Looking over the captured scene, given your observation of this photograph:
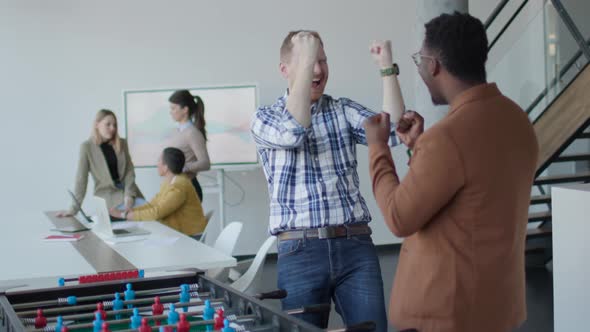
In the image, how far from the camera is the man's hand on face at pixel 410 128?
2215 mm

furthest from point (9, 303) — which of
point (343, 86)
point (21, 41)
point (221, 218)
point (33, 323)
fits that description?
point (343, 86)

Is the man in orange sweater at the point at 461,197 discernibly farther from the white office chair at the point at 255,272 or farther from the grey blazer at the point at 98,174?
the grey blazer at the point at 98,174

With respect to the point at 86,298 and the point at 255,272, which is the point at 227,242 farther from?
the point at 86,298

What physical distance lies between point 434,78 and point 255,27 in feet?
22.1

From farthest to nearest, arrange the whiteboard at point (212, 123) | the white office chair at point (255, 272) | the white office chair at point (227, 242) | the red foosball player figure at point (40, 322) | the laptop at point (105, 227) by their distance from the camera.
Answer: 1. the whiteboard at point (212, 123)
2. the white office chair at point (227, 242)
3. the laptop at point (105, 227)
4. the white office chair at point (255, 272)
5. the red foosball player figure at point (40, 322)

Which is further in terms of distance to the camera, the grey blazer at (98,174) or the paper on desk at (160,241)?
the grey blazer at (98,174)

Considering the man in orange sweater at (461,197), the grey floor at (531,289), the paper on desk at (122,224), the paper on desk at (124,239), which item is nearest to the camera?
the man in orange sweater at (461,197)

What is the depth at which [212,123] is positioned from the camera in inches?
314

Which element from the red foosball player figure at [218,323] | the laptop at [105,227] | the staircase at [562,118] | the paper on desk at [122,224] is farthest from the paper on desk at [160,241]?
the staircase at [562,118]

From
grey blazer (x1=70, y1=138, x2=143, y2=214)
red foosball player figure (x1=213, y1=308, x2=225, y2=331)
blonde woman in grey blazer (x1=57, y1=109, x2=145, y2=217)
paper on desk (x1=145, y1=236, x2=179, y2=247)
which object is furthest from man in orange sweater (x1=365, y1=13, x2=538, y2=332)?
grey blazer (x1=70, y1=138, x2=143, y2=214)

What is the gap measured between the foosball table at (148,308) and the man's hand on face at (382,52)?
81 centimetres

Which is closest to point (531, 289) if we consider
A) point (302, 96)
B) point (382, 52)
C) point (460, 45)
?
point (382, 52)

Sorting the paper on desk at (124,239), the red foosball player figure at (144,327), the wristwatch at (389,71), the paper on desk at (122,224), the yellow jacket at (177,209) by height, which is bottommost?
the red foosball player figure at (144,327)

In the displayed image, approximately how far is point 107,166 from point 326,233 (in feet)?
12.6
